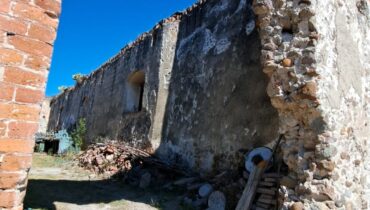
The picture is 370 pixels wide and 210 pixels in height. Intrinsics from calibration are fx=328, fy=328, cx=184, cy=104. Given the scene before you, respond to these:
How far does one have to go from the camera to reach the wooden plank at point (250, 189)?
14.4 feet

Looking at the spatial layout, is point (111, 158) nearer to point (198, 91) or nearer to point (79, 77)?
point (198, 91)

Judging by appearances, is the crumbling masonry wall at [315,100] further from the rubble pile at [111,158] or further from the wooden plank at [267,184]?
the rubble pile at [111,158]

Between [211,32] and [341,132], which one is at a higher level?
[211,32]

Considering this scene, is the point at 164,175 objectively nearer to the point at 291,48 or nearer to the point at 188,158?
the point at 188,158

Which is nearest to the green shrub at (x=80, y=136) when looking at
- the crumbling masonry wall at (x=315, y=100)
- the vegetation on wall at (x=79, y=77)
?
the vegetation on wall at (x=79, y=77)

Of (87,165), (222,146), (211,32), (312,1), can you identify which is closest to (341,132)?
(312,1)

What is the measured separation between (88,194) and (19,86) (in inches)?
172

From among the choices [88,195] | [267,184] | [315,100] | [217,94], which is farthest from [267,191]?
[88,195]

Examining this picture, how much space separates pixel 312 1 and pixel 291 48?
585 millimetres

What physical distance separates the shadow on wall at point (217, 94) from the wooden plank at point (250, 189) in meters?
0.73

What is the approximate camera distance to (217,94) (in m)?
6.77

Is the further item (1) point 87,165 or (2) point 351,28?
(1) point 87,165

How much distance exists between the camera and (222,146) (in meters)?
6.24

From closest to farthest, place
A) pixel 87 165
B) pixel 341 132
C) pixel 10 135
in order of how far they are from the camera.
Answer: pixel 10 135 → pixel 341 132 → pixel 87 165
